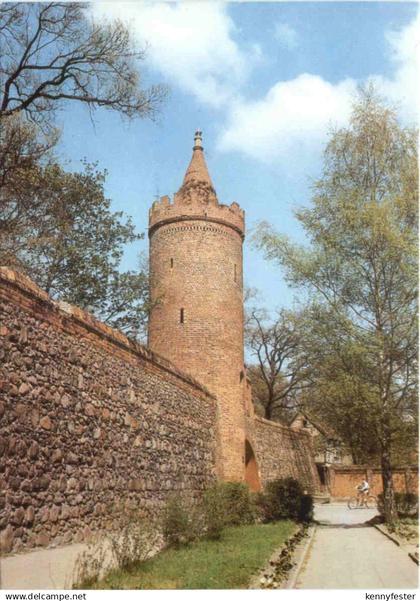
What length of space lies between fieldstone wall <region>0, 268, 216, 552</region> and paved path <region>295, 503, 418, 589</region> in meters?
3.36

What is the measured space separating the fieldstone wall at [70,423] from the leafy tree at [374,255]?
17.9 feet

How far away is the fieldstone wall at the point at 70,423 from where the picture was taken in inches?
327

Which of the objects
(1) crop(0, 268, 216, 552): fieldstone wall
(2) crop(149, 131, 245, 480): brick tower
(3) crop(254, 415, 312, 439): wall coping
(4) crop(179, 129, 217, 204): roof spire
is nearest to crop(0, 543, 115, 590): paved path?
(1) crop(0, 268, 216, 552): fieldstone wall

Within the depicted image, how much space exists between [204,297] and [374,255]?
720cm

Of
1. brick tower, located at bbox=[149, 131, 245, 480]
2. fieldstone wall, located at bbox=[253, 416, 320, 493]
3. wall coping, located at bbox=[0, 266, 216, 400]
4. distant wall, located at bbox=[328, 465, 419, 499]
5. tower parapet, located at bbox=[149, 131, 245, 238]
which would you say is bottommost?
distant wall, located at bbox=[328, 465, 419, 499]

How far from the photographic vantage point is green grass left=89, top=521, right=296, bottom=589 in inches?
271

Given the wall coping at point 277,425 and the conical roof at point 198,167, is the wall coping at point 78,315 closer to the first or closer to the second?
the conical roof at point 198,167

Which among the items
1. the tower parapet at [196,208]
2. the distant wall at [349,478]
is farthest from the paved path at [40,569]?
→ the distant wall at [349,478]

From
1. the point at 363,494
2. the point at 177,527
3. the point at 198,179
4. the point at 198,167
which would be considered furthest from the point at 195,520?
the point at 363,494

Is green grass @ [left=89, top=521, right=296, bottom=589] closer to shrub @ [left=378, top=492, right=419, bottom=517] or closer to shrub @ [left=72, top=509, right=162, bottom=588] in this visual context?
shrub @ [left=72, top=509, right=162, bottom=588]

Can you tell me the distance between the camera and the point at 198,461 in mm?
17219

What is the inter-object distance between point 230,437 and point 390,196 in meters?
9.37
